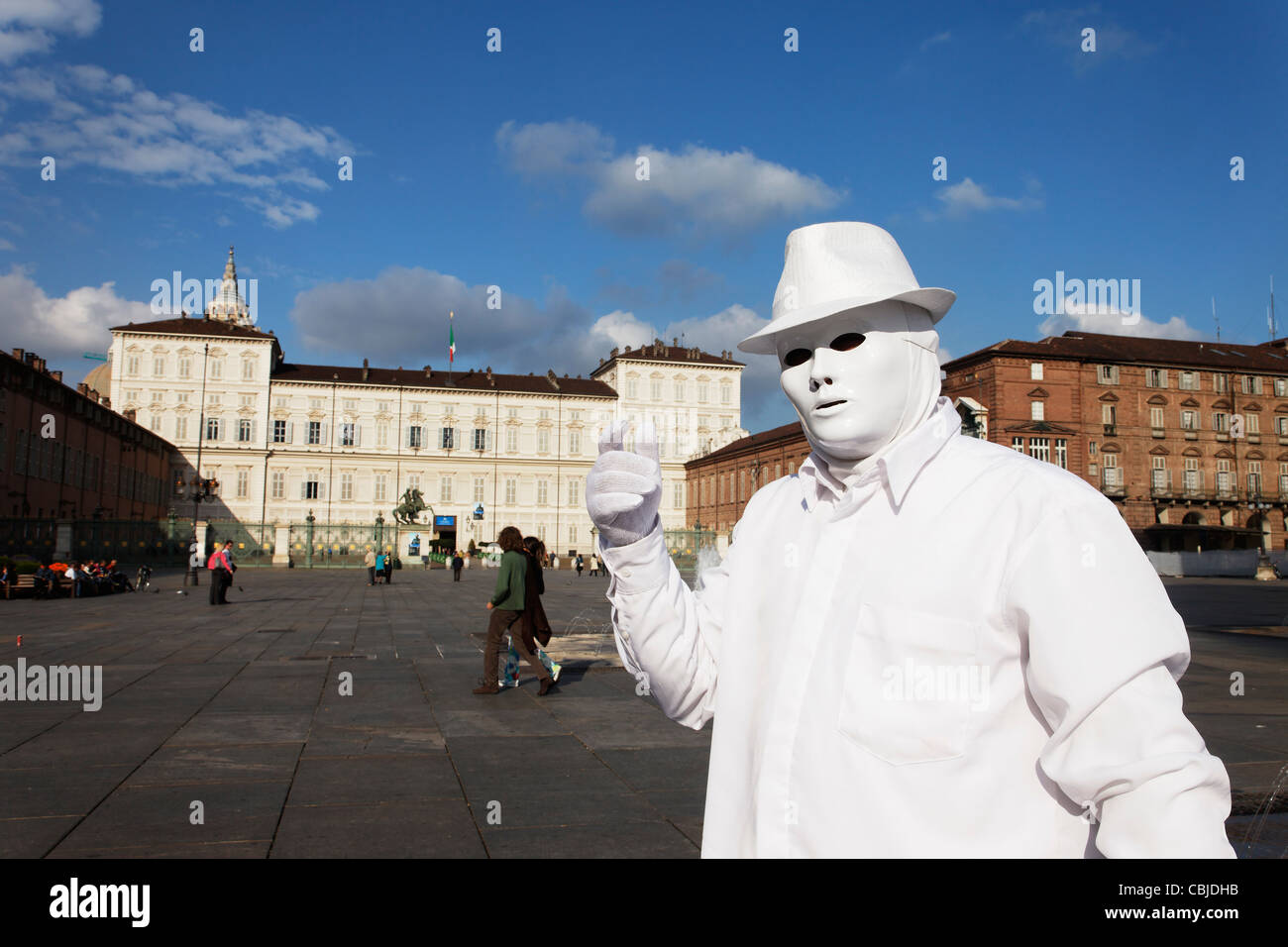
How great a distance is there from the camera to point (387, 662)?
443 inches

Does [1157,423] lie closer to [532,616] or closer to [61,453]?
[532,616]

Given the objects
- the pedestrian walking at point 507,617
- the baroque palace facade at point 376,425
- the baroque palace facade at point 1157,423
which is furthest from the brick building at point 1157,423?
the pedestrian walking at point 507,617

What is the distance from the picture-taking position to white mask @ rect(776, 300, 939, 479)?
167 cm

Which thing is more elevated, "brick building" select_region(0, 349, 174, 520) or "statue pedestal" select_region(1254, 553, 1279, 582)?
"brick building" select_region(0, 349, 174, 520)

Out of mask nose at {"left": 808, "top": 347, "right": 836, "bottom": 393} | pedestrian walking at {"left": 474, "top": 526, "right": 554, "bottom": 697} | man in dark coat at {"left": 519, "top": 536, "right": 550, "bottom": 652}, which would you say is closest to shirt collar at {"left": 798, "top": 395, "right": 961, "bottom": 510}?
mask nose at {"left": 808, "top": 347, "right": 836, "bottom": 393}

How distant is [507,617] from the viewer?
367 inches

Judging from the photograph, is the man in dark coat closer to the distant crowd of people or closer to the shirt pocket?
the shirt pocket

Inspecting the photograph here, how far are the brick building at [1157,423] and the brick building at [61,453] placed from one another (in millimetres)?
44281

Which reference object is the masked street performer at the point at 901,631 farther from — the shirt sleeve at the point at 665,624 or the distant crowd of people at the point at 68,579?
the distant crowd of people at the point at 68,579

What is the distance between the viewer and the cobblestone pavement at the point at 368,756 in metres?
4.36

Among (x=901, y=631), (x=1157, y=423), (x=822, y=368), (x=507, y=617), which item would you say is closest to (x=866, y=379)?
(x=822, y=368)
